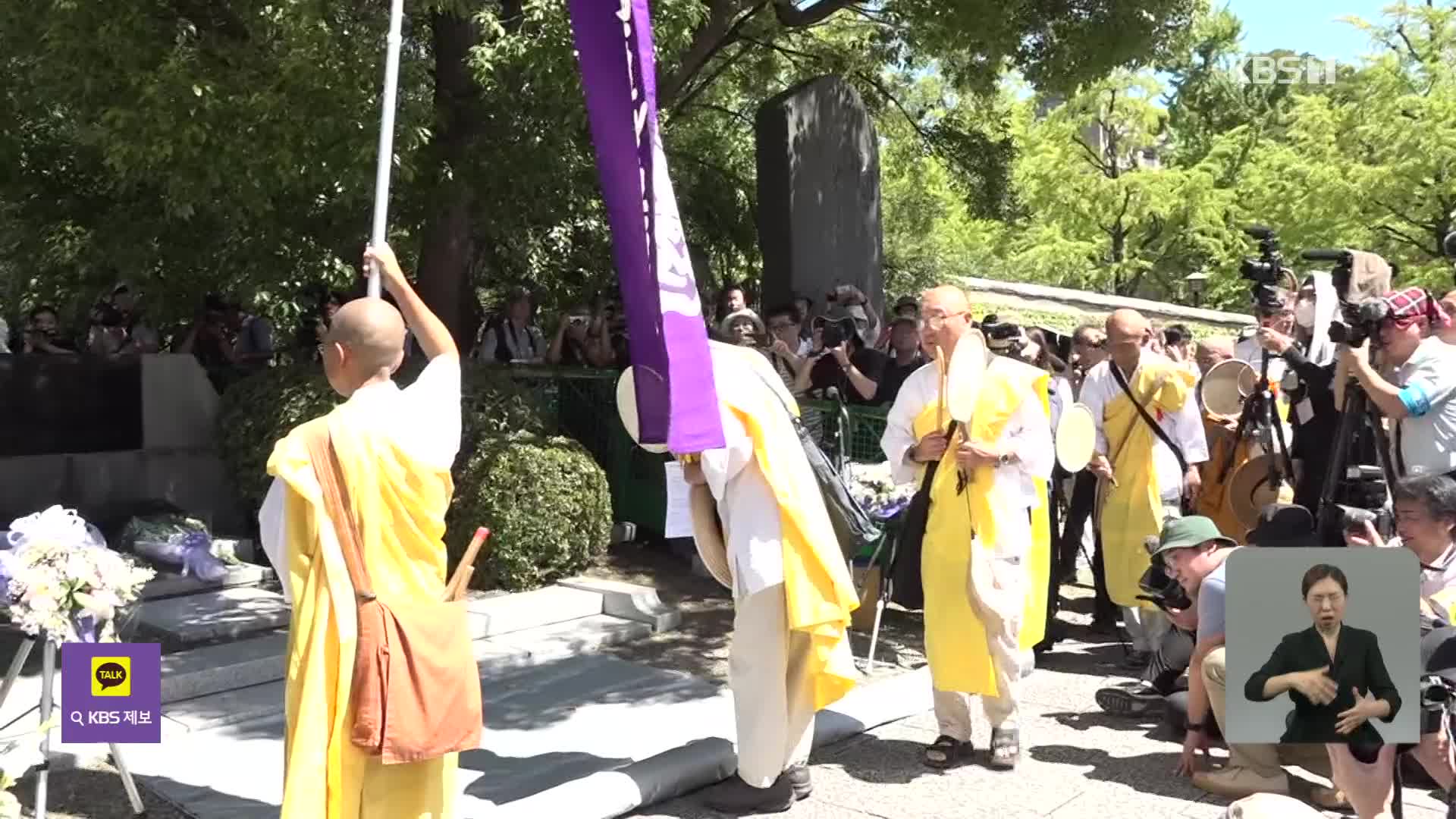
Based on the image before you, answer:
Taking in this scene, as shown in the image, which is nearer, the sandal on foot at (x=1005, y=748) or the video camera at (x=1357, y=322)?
the video camera at (x=1357, y=322)

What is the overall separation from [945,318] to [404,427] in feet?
7.64

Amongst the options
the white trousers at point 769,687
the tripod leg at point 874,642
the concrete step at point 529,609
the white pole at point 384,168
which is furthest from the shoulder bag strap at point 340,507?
the concrete step at point 529,609

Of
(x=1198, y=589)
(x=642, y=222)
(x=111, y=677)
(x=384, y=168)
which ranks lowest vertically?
(x=111, y=677)

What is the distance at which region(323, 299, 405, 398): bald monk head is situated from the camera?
336 cm

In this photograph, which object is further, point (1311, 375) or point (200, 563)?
point (200, 563)

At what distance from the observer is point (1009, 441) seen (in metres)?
4.90

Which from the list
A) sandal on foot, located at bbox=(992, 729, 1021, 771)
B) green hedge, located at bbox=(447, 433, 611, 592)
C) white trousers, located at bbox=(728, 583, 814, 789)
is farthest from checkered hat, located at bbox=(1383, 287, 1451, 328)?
green hedge, located at bbox=(447, 433, 611, 592)

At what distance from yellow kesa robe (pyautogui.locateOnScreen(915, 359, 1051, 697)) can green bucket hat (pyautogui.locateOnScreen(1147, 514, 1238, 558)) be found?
57 centimetres

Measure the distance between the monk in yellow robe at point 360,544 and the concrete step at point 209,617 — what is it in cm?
346

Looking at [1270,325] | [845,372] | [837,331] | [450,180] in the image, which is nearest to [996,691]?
[1270,325]

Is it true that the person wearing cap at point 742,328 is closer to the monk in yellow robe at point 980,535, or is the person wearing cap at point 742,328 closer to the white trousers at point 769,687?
the monk in yellow robe at point 980,535

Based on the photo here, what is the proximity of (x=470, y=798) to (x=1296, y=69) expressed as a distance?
2954 centimetres

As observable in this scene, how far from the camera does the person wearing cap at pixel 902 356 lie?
783 cm

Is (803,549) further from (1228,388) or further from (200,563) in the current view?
(200,563)
